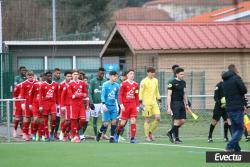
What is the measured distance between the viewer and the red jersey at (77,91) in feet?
73.9

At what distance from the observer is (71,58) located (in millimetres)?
44500

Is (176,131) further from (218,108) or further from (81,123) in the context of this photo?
(81,123)

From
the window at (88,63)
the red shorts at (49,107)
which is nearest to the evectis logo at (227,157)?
the red shorts at (49,107)

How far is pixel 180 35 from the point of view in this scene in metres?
34.1

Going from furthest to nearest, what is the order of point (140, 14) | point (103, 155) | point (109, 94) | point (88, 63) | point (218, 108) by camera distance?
point (88, 63) → point (140, 14) → point (218, 108) → point (109, 94) → point (103, 155)

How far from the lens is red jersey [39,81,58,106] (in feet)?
78.0

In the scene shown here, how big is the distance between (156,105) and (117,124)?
1.22m

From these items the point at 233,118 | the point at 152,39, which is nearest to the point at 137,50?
the point at 152,39

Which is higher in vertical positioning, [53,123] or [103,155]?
[53,123]

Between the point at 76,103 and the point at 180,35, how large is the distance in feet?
40.6

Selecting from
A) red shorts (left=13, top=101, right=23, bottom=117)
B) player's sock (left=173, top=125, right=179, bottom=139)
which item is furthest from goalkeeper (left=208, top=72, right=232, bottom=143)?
red shorts (left=13, top=101, right=23, bottom=117)

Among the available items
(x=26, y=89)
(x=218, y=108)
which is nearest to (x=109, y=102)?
(x=218, y=108)

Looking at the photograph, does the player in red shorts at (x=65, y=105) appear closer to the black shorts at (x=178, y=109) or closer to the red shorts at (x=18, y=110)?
the red shorts at (x=18, y=110)

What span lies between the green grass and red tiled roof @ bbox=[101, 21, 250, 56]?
11.8 meters
